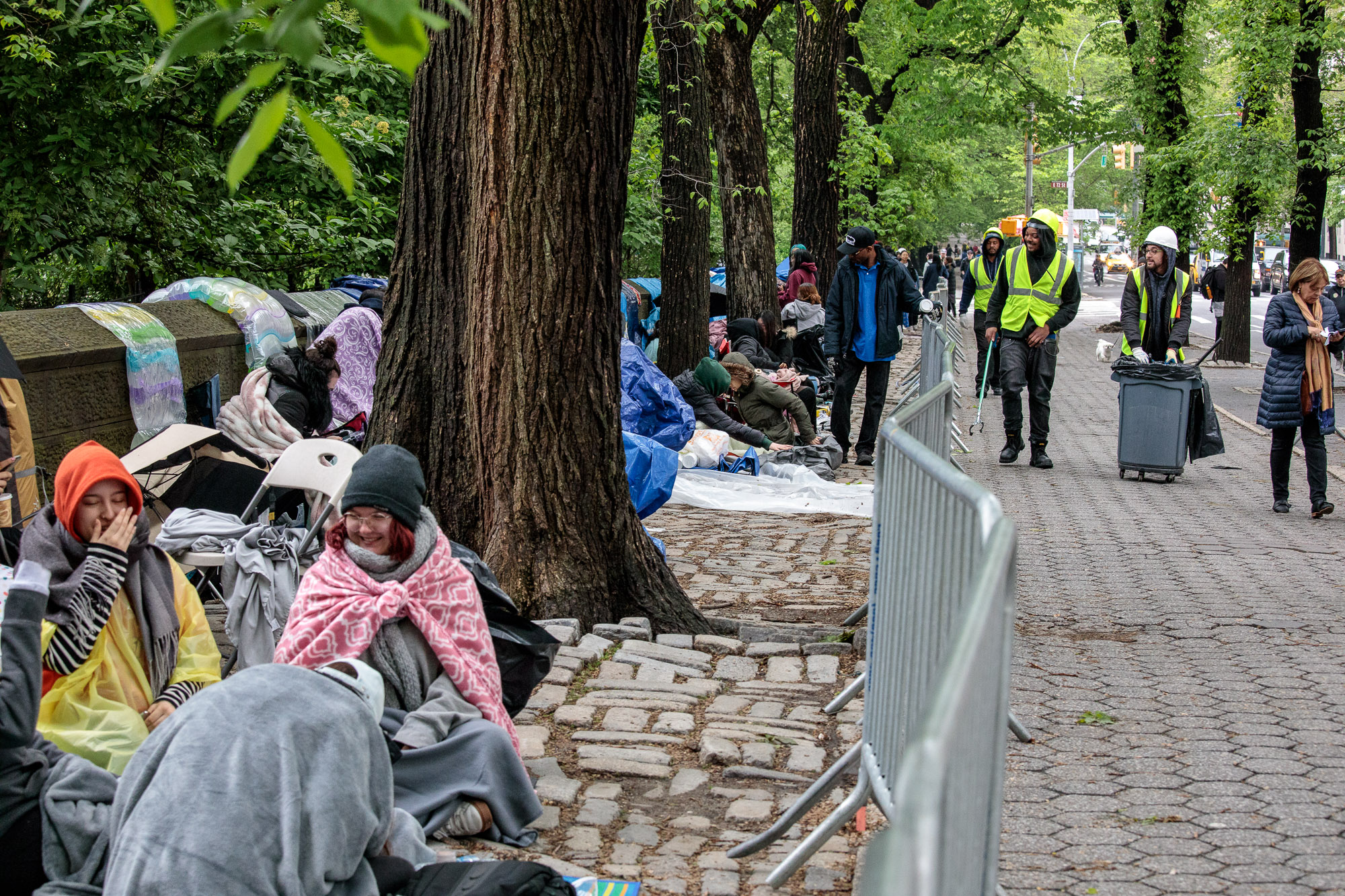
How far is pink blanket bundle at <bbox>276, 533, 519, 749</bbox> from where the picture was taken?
441 centimetres

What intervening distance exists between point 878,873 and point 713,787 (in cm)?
349

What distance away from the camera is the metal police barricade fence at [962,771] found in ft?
4.32

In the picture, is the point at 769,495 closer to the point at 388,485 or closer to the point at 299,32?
the point at 388,485

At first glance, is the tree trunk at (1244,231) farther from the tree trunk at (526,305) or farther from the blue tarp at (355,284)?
the tree trunk at (526,305)

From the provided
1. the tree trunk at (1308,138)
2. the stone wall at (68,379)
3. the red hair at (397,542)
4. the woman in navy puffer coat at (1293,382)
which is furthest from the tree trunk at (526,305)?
the tree trunk at (1308,138)

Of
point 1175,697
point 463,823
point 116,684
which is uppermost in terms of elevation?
point 116,684

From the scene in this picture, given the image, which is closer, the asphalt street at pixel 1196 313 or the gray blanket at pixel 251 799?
the gray blanket at pixel 251 799

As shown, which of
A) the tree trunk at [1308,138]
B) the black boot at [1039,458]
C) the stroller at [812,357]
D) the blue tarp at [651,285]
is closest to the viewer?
the black boot at [1039,458]

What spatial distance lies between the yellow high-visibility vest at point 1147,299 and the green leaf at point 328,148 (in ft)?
34.5

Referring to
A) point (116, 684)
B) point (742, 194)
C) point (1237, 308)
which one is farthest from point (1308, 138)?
point (116, 684)

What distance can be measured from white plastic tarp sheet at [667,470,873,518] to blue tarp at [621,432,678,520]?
181cm

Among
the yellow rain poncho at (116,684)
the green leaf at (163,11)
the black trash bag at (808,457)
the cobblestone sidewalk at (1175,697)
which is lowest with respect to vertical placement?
the cobblestone sidewalk at (1175,697)

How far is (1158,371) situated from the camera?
1153 cm

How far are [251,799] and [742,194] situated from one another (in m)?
14.1
